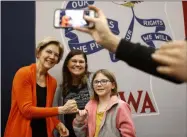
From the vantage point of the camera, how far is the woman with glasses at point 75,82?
1.98m

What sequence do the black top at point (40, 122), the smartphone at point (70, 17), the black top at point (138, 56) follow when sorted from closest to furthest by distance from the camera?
the black top at point (138, 56)
the smartphone at point (70, 17)
the black top at point (40, 122)

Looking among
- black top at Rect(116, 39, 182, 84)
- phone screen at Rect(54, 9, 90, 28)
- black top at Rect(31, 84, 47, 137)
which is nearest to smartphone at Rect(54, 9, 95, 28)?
phone screen at Rect(54, 9, 90, 28)

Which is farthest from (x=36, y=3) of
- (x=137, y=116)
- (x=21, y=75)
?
(x=137, y=116)

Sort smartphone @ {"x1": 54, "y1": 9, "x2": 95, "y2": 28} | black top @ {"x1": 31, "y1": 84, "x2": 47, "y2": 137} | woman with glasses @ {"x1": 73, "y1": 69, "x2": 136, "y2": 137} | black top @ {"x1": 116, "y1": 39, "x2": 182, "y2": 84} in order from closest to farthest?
black top @ {"x1": 116, "y1": 39, "x2": 182, "y2": 84} → smartphone @ {"x1": 54, "y1": 9, "x2": 95, "y2": 28} → woman with glasses @ {"x1": 73, "y1": 69, "x2": 136, "y2": 137} → black top @ {"x1": 31, "y1": 84, "x2": 47, "y2": 137}

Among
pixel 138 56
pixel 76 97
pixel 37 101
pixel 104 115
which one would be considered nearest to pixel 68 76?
pixel 76 97

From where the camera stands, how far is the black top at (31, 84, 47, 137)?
1.84m

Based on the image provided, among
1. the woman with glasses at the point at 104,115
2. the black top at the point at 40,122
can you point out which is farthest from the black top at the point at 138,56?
the black top at the point at 40,122

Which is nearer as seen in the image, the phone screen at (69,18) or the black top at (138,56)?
the black top at (138,56)

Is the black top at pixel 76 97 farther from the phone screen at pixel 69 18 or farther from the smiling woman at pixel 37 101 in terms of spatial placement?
the phone screen at pixel 69 18

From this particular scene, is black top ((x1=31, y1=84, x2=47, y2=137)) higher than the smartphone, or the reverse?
the smartphone

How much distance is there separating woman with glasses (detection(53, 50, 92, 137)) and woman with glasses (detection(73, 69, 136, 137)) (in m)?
0.13

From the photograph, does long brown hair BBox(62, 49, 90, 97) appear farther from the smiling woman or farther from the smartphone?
the smartphone

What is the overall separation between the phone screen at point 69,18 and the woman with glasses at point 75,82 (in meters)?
1.03

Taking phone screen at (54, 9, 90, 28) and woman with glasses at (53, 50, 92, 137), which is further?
woman with glasses at (53, 50, 92, 137)
